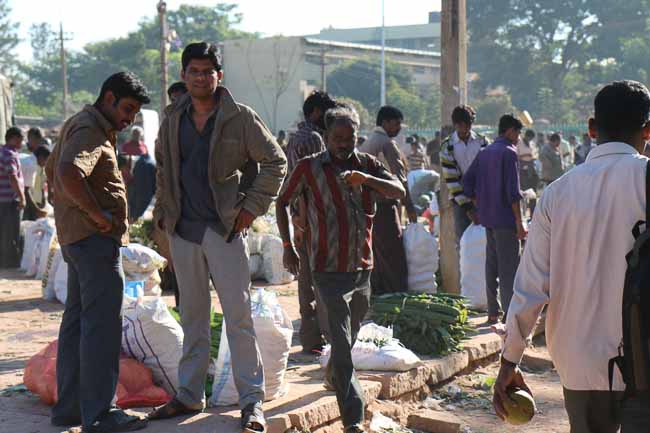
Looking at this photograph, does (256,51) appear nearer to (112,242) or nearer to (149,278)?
(149,278)

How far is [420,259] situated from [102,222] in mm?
4681

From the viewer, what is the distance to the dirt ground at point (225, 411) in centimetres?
499

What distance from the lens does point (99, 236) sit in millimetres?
4734

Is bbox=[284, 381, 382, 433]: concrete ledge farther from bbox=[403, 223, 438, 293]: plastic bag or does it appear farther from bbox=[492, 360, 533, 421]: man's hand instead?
bbox=[403, 223, 438, 293]: plastic bag

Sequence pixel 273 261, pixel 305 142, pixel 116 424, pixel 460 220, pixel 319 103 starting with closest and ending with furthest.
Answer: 1. pixel 116 424
2. pixel 305 142
3. pixel 319 103
4. pixel 460 220
5. pixel 273 261

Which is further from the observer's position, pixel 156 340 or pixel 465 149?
pixel 465 149

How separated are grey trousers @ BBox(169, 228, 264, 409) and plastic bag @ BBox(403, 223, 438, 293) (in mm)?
4056

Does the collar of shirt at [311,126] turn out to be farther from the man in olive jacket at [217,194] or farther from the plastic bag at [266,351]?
the man in olive jacket at [217,194]

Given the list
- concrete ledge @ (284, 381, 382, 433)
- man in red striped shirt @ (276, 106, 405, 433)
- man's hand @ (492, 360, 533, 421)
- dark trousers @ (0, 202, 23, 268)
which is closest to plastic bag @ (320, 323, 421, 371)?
concrete ledge @ (284, 381, 382, 433)

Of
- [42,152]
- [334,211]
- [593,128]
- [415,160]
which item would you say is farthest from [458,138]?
[415,160]

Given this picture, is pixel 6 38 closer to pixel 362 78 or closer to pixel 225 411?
pixel 362 78

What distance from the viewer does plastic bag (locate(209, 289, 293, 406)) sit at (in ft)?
17.3

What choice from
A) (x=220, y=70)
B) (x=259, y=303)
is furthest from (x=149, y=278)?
(x=220, y=70)

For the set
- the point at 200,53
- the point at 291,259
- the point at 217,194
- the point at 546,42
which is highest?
the point at 546,42
